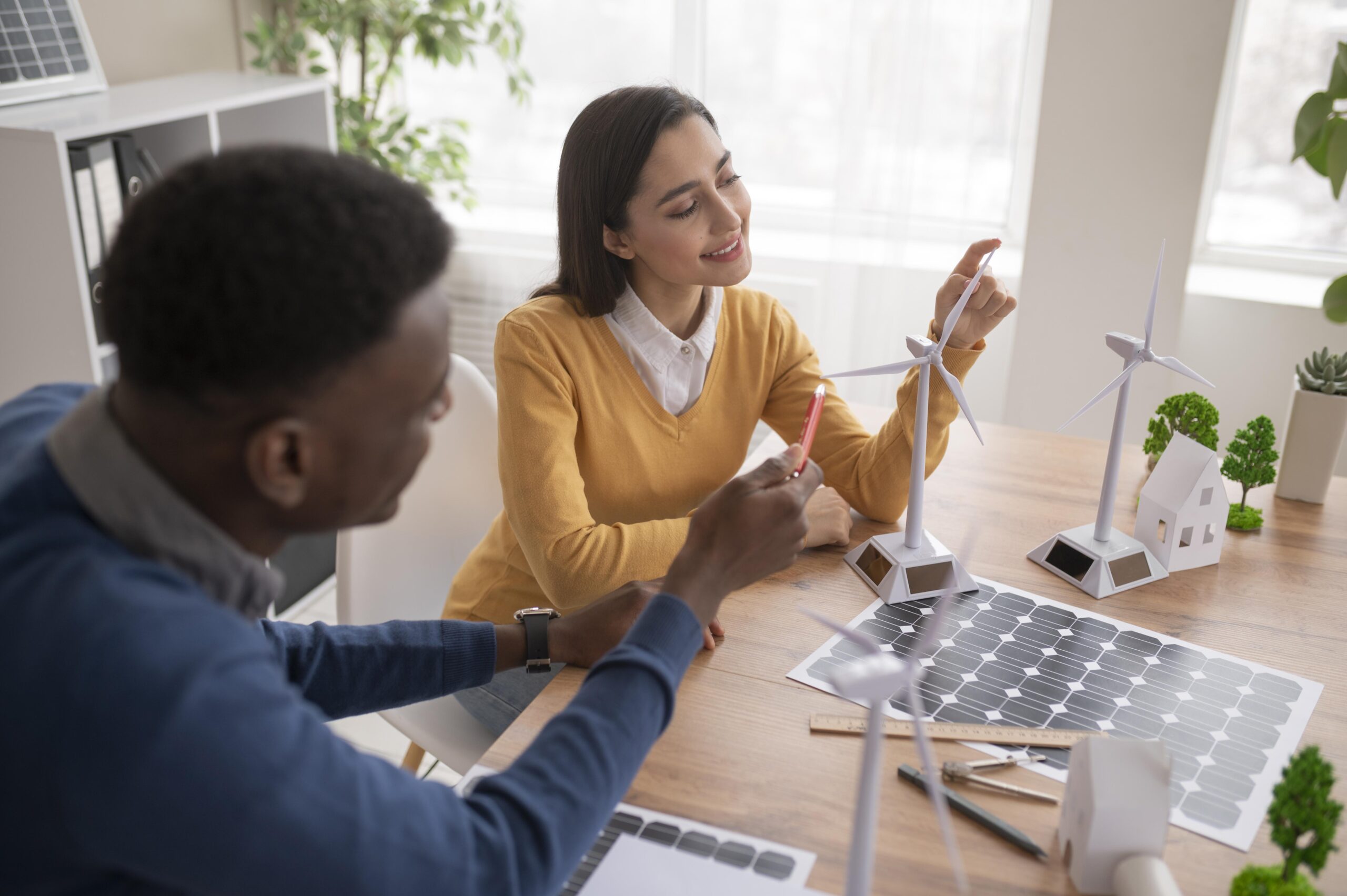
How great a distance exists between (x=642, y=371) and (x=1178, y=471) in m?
0.73

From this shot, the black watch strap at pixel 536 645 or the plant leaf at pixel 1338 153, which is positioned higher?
the plant leaf at pixel 1338 153

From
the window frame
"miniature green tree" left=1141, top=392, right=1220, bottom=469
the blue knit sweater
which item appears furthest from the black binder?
the window frame

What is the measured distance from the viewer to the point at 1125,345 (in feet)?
4.34

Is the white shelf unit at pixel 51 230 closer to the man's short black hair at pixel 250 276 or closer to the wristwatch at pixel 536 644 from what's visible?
the wristwatch at pixel 536 644

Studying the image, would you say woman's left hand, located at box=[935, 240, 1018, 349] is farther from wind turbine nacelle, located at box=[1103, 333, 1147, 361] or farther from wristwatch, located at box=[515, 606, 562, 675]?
wristwatch, located at box=[515, 606, 562, 675]

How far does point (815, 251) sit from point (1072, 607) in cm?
203

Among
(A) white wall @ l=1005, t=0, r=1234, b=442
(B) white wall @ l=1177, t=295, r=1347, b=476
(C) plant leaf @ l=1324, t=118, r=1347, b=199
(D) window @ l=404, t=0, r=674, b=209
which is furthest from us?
(D) window @ l=404, t=0, r=674, b=209

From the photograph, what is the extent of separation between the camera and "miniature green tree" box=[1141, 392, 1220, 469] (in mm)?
1515

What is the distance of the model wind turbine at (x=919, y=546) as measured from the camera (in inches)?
49.8

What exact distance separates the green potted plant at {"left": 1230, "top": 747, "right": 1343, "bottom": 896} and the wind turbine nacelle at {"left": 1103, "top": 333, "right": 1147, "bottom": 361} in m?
0.63

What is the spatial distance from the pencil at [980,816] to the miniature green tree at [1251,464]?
0.77 meters

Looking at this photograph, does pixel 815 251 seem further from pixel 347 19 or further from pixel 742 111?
pixel 347 19

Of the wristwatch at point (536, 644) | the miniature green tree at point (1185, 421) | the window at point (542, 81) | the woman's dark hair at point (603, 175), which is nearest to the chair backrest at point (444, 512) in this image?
the woman's dark hair at point (603, 175)

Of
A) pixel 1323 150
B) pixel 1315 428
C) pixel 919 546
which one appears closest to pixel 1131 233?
pixel 1323 150
